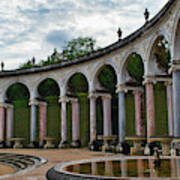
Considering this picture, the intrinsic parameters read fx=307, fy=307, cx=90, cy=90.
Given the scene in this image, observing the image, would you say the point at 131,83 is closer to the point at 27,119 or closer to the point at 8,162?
the point at 8,162

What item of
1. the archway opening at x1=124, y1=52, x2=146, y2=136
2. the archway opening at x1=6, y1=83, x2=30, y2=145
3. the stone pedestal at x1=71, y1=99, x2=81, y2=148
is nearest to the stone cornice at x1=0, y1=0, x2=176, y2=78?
the archway opening at x1=124, y1=52, x2=146, y2=136

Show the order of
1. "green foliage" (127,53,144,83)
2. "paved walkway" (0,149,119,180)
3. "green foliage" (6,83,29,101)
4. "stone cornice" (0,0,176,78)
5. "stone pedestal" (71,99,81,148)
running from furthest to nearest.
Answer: "green foliage" (6,83,29,101), "green foliage" (127,53,144,83), "stone pedestal" (71,99,81,148), "stone cornice" (0,0,176,78), "paved walkway" (0,149,119,180)

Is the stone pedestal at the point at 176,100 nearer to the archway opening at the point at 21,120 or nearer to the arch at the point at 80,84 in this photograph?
the archway opening at the point at 21,120

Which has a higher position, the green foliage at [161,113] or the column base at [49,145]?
the green foliage at [161,113]

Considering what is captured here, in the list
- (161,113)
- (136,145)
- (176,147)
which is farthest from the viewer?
(161,113)

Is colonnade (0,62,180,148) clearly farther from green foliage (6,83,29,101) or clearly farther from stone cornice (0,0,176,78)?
green foliage (6,83,29,101)

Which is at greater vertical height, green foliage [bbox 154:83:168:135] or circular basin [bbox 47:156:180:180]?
green foliage [bbox 154:83:168:135]

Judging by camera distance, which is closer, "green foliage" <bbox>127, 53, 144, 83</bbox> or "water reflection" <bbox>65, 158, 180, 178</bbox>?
"water reflection" <bbox>65, 158, 180, 178</bbox>

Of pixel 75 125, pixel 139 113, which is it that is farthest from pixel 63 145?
pixel 139 113

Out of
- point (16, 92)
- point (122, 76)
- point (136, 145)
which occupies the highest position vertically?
point (16, 92)

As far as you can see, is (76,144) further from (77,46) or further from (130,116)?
(77,46)

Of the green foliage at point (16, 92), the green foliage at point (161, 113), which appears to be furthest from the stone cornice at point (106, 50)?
the green foliage at point (16, 92)

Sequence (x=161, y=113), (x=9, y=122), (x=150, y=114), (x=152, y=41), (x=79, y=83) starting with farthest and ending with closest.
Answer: (x=79, y=83)
(x=9, y=122)
(x=161, y=113)
(x=150, y=114)
(x=152, y=41)

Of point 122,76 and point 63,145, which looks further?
point 63,145
